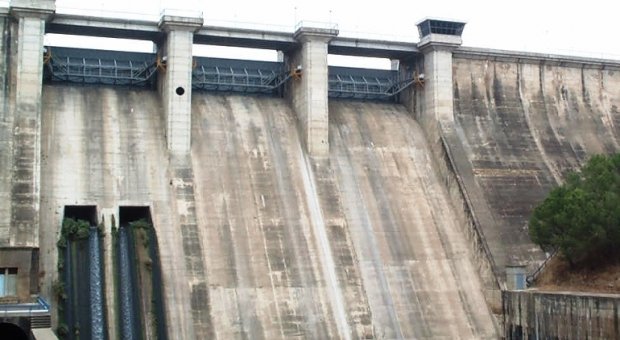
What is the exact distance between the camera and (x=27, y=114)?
3578cm

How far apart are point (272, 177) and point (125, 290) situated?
9.71m

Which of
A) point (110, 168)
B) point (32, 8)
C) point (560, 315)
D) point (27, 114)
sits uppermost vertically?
point (32, 8)

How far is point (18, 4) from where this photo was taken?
36.6 metres

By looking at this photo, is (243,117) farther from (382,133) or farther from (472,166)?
(472,166)

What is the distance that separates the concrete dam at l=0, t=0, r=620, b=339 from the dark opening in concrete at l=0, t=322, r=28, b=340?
139 mm

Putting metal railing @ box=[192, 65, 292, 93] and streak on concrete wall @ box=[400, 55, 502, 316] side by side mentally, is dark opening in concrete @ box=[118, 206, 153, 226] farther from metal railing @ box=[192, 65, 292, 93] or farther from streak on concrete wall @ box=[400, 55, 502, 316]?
streak on concrete wall @ box=[400, 55, 502, 316]

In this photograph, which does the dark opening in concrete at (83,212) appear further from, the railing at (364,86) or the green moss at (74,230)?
the railing at (364,86)

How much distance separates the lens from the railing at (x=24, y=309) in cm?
2759

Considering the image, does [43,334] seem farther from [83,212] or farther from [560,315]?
[560,315]

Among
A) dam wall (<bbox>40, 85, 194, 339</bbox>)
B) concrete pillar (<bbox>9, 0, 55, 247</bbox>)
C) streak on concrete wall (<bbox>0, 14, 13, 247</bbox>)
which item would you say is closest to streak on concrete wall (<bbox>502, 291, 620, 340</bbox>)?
dam wall (<bbox>40, 85, 194, 339</bbox>)

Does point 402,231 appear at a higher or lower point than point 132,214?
lower

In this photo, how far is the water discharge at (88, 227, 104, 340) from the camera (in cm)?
3070

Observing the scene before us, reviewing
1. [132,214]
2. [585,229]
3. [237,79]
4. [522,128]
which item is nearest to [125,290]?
[132,214]

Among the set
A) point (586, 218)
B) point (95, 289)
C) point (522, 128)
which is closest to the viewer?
point (95, 289)
